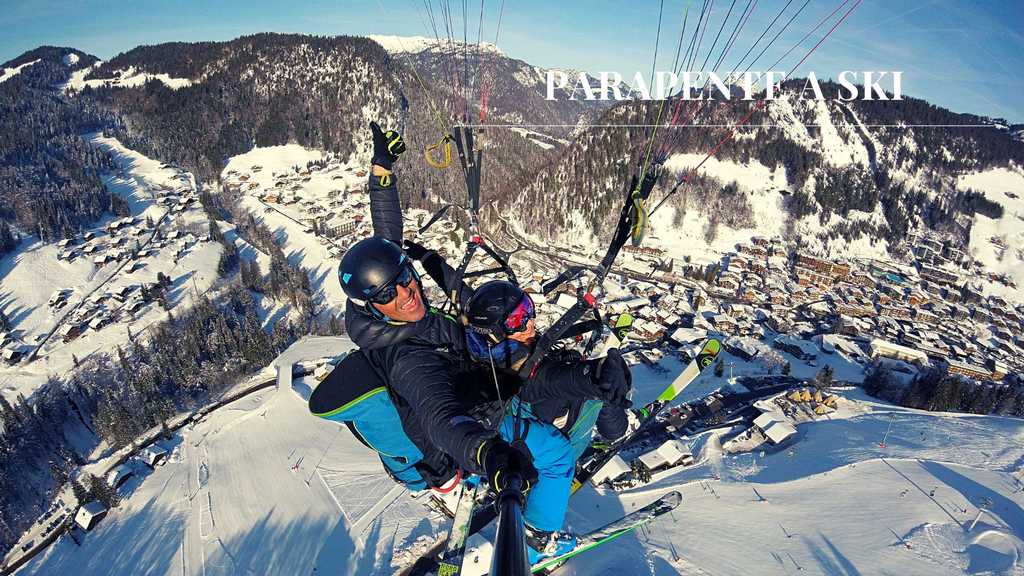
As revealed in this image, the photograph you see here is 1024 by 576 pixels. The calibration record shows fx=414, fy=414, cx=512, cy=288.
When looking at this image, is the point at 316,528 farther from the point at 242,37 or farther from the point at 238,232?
the point at 242,37

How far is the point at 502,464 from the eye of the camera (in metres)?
2.76

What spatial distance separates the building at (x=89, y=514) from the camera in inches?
890

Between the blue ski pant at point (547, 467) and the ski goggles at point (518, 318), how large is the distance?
3.20ft

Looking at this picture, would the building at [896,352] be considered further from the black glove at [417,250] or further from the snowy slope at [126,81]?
the snowy slope at [126,81]

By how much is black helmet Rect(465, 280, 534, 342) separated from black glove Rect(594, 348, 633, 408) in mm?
1155

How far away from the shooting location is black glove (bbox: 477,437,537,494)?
8.69ft

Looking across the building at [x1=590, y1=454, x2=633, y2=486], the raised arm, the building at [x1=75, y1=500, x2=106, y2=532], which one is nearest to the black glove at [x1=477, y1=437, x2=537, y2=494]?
the raised arm

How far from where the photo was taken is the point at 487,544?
11.6 meters

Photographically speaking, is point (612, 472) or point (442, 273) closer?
point (442, 273)

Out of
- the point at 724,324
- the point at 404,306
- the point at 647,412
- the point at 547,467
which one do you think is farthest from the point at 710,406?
the point at 404,306

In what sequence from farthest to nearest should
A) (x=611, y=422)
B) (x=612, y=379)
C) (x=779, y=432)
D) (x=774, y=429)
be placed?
(x=774, y=429), (x=779, y=432), (x=611, y=422), (x=612, y=379)

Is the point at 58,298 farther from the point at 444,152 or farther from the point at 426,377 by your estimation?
the point at 426,377

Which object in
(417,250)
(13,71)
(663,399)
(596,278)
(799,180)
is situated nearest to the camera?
(596,278)

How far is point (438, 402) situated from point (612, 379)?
1639 millimetres
